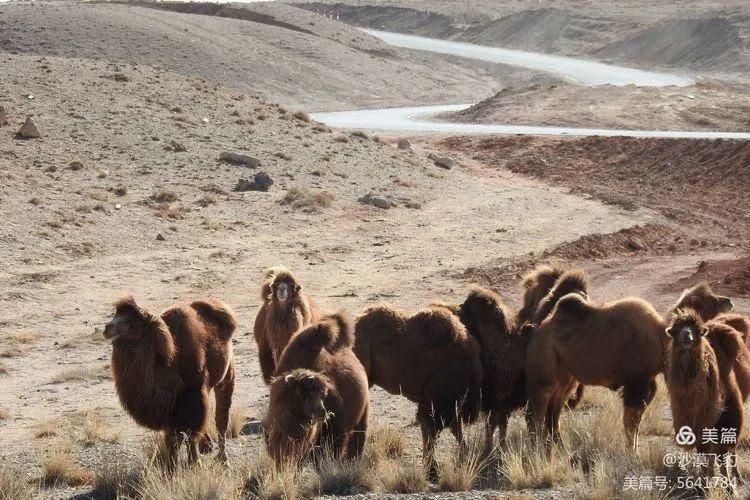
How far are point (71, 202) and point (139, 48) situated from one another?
140 ft

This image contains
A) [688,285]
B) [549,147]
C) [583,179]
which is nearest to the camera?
[688,285]

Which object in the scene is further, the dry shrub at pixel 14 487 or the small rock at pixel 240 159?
the small rock at pixel 240 159

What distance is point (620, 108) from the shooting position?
58281 millimetres

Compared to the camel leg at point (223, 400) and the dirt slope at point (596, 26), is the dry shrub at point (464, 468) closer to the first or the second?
the camel leg at point (223, 400)

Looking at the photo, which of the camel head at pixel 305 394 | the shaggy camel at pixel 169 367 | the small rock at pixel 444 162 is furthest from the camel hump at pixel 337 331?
the small rock at pixel 444 162

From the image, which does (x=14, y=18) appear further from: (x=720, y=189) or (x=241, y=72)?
(x=720, y=189)

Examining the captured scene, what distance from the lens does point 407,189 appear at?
3500cm

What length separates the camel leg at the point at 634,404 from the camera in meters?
10.8

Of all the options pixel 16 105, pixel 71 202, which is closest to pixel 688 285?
pixel 71 202

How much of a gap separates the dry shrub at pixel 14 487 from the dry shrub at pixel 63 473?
43 centimetres

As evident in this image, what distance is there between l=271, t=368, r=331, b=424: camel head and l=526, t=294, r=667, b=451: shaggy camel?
2805 mm

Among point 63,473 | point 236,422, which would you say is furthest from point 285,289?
point 63,473

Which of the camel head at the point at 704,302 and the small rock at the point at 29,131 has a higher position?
the camel head at the point at 704,302

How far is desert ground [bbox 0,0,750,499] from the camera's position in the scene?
1055 cm
